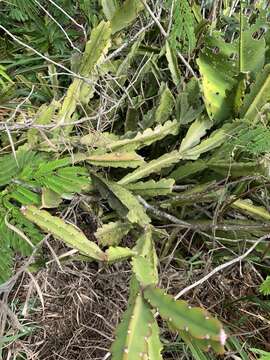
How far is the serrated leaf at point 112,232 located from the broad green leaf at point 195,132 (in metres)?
0.21

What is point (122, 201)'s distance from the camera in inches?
45.5

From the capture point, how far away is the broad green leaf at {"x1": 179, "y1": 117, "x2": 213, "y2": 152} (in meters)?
1.24

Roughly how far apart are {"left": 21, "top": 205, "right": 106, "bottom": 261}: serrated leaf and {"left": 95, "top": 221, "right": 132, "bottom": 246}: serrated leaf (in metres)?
0.11

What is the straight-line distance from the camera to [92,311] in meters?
1.18

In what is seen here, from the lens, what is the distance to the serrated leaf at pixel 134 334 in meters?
0.85

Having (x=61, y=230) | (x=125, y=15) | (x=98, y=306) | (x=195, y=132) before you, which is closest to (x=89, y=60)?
(x=125, y=15)

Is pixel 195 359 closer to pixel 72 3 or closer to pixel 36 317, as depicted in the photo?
pixel 36 317

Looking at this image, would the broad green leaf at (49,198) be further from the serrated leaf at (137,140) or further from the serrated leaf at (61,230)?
the serrated leaf at (137,140)

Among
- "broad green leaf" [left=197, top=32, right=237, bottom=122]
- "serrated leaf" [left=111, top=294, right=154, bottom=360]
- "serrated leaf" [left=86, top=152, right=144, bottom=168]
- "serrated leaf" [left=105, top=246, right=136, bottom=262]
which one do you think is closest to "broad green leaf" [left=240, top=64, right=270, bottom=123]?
"broad green leaf" [left=197, top=32, right=237, bottom=122]

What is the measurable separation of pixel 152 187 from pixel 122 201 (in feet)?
0.23

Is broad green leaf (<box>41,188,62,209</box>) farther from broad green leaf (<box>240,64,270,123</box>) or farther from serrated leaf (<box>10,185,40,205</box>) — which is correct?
broad green leaf (<box>240,64,270,123</box>)

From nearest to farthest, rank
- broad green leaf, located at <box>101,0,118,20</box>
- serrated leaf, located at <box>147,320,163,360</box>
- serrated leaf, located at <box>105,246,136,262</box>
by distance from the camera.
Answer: serrated leaf, located at <box>147,320,163,360</box> < serrated leaf, located at <box>105,246,136,262</box> < broad green leaf, located at <box>101,0,118,20</box>

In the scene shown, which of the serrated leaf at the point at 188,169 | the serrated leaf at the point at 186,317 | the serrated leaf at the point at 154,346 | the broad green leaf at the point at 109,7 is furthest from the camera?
the broad green leaf at the point at 109,7

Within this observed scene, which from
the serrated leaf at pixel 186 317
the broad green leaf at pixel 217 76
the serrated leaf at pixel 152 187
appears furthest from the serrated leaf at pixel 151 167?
the serrated leaf at pixel 186 317
